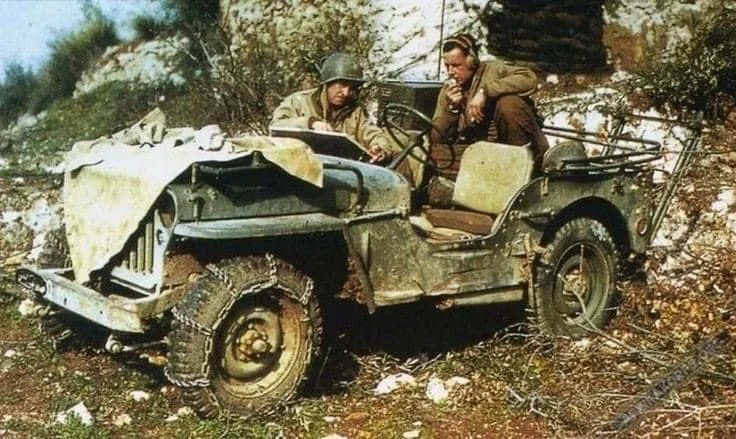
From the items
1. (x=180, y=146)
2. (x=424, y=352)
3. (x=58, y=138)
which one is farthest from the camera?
(x=58, y=138)

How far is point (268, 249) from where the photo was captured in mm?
5461

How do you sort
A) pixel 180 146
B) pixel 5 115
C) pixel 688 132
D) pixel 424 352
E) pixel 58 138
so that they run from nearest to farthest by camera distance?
1. pixel 180 146
2. pixel 424 352
3. pixel 688 132
4. pixel 58 138
5. pixel 5 115

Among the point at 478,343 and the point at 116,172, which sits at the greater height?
the point at 116,172

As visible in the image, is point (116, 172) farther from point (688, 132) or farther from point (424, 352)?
point (688, 132)

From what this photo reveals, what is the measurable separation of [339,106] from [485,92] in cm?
94

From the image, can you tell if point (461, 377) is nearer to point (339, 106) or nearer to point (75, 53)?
point (339, 106)

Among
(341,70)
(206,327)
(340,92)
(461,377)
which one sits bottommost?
(461,377)

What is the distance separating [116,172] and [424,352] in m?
2.21

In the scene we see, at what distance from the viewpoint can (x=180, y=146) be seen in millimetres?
5441

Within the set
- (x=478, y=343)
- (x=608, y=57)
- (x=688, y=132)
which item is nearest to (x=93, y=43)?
(x=608, y=57)

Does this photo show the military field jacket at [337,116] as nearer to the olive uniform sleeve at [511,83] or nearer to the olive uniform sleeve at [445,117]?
the olive uniform sleeve at [445,117]

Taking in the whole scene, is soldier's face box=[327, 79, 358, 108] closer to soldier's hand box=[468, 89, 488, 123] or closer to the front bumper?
soldier's hand box=[468, 89, 488, 123]

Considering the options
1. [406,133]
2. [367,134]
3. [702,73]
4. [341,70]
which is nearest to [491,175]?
[406,133]

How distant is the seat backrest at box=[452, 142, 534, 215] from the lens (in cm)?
640
